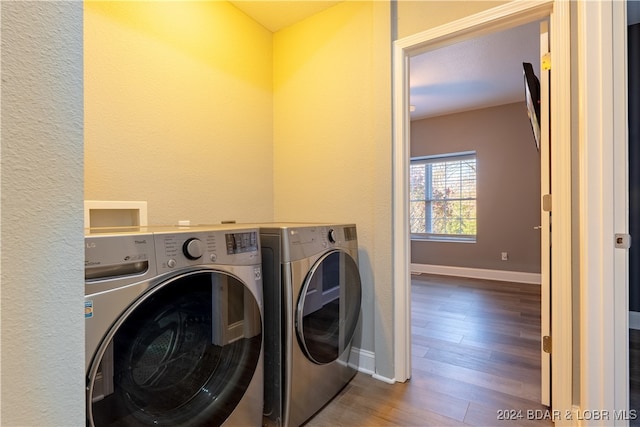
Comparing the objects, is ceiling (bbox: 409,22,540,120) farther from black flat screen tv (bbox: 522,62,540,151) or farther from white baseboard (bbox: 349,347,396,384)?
white baseboard (bbox: 349,347,396,384)

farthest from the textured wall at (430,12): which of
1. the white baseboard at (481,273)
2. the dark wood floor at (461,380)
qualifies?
the white baseboard at (481,273)

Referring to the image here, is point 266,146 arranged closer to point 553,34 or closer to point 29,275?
point 553,34

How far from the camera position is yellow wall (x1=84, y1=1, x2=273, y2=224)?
1429mm

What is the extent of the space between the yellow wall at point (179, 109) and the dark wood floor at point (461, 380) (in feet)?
4.39

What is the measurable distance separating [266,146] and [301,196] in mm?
468

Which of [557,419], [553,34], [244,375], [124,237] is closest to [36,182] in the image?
[124,237]

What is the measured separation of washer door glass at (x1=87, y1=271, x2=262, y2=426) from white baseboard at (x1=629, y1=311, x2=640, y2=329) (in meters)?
2.49

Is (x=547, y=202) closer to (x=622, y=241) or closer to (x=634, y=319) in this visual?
(x=622, y=241)

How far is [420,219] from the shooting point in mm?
5227

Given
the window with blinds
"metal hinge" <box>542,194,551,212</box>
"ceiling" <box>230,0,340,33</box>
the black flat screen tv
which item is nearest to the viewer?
"metal hinge" <box>542,194,551,212</box>

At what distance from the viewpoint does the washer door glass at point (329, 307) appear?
1.38 metres

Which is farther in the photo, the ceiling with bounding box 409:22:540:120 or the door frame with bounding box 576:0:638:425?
the ceiling with bounding box 409:22:540:120

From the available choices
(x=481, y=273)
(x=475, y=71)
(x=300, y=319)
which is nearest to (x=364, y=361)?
(x=300, y=319)

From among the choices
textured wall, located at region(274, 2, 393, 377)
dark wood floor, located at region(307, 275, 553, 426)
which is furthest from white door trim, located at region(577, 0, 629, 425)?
textured wall, located at region(274, 2, 393, 377)
